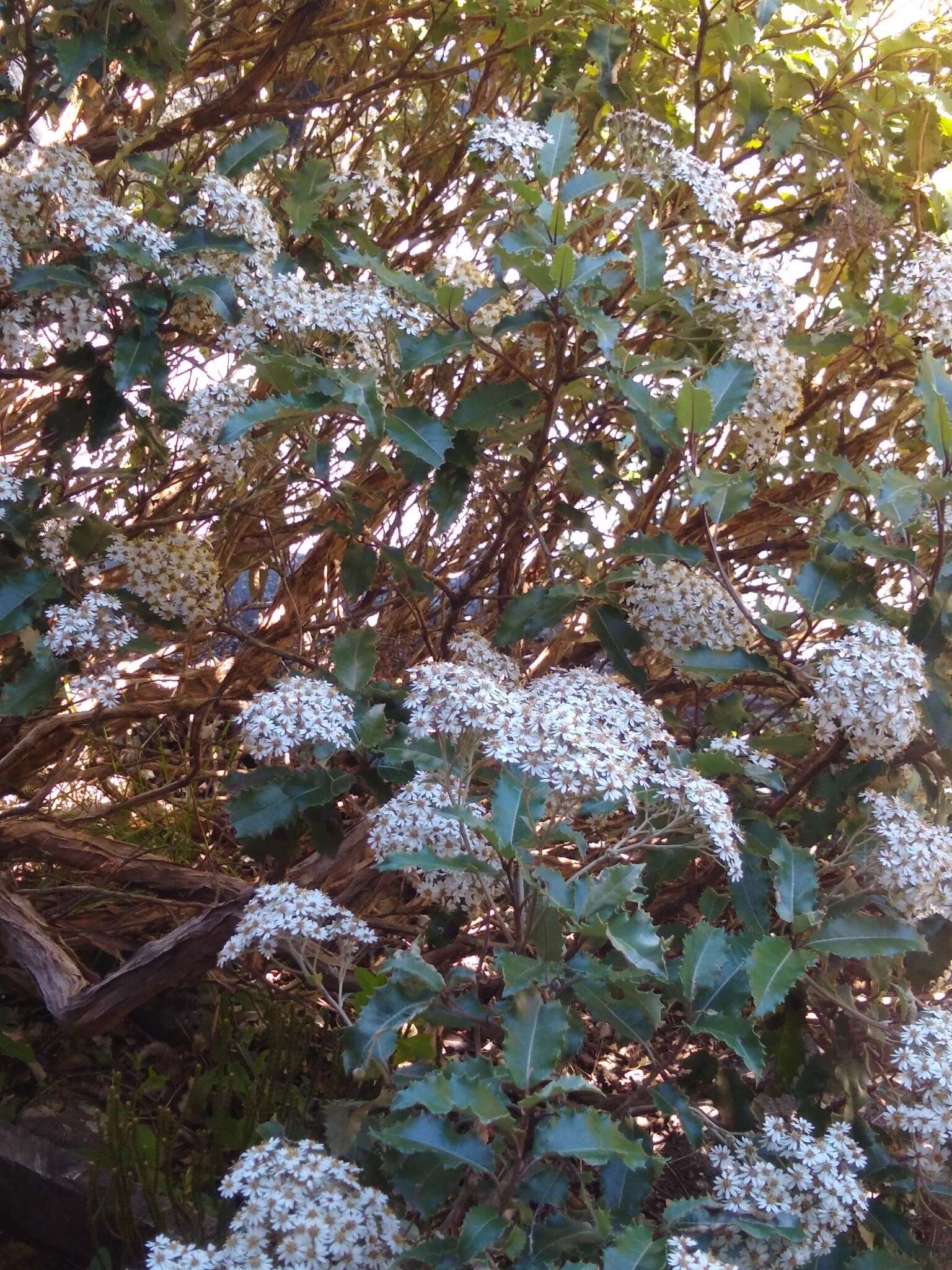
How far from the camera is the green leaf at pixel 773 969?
1.17 metres

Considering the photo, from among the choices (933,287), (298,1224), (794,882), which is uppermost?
(933,287)

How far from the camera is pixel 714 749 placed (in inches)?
56.5

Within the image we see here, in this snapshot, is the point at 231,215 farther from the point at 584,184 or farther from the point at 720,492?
the point at 720,492

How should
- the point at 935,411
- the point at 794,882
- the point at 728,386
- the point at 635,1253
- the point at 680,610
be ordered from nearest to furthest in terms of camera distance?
the point at 635,1253 < the point at 794,882 < the point at 935,411 < the point at 728,386 < the point at 680,610

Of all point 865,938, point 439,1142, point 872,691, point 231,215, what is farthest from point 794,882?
point 231,215

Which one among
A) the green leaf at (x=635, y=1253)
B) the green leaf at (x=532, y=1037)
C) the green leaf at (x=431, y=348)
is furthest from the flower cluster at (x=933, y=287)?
the green leaf at (x=635, y=1253)

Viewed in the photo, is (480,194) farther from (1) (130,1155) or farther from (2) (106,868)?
(1) (130,1155)

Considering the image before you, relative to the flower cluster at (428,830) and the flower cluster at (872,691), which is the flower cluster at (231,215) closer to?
the flower cluster at (428,830)

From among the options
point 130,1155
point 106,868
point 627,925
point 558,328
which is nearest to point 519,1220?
point 627,925

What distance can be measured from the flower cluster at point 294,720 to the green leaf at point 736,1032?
1.66 feet

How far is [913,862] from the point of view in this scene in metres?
1.35

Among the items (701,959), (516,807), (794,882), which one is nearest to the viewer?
(516,807)

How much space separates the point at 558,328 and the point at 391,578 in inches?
40.7

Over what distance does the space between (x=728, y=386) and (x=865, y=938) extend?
73 cm
